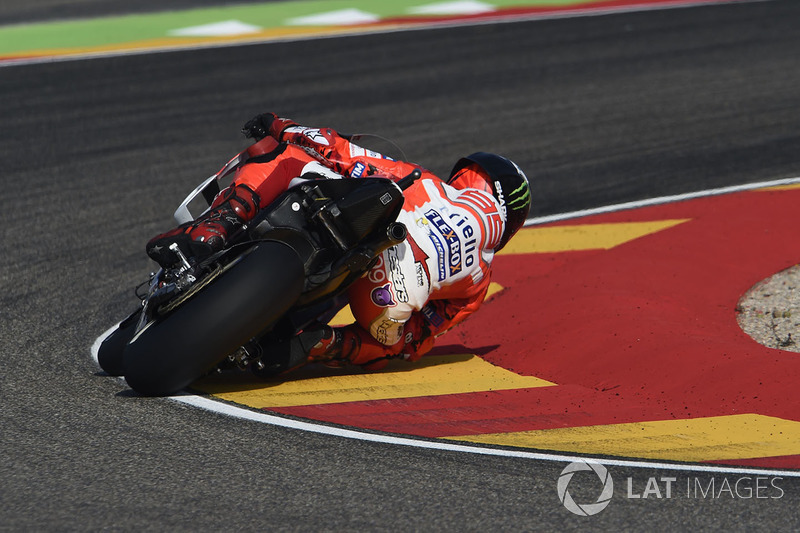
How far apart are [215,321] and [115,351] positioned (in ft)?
3.10

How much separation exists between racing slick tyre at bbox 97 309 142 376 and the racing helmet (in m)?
2.00

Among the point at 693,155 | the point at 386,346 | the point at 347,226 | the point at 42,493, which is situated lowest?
the point at 693,155

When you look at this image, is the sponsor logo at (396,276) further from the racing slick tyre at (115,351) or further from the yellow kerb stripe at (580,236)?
the yellow kerb stripe at (580,236)

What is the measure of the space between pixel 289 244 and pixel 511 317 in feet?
8.13

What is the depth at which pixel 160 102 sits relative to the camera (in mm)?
12875

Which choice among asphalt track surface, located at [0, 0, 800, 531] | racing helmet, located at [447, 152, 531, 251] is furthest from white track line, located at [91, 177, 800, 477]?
racing helmet, located at [447, 152, 531, 251]

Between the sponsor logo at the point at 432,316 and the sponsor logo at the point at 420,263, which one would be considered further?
the sponsor logo at the point at 432,316

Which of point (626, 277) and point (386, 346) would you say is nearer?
point (386, 346)

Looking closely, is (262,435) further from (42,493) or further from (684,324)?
(684,324)

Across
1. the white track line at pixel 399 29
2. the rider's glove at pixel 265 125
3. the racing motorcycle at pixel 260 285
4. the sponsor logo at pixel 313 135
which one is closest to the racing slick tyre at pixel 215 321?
the racing motorcycle at pixel 260 285

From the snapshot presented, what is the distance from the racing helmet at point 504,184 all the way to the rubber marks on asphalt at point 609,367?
2.74 ft

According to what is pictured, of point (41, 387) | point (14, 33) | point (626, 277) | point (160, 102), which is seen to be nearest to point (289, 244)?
point (41, 387)

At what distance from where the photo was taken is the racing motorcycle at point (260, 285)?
5.18m

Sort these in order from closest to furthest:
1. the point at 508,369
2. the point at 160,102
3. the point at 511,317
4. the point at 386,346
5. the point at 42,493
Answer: the point at 42,493 → the point at 386,346 → the point at 508,369 → the point at 511,317 → the point at 160,102
